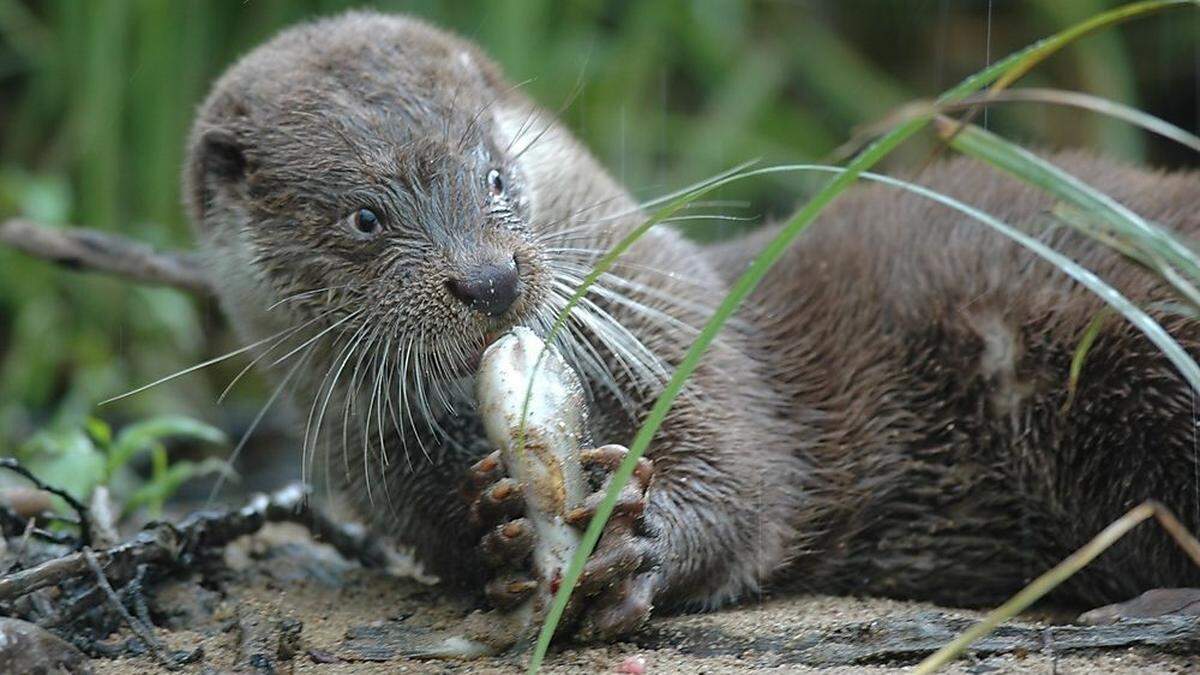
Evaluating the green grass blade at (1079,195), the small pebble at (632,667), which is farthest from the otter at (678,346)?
the green grass blade at (1079,195)

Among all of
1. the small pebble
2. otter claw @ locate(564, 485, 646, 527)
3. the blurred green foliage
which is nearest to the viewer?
the small pebble

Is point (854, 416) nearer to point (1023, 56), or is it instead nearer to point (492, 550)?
point (492, 550)

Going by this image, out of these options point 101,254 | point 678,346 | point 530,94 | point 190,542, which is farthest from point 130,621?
point 530,94

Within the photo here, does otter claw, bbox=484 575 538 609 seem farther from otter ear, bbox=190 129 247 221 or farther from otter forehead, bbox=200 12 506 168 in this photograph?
otter ear, bbox=190 129 247 221

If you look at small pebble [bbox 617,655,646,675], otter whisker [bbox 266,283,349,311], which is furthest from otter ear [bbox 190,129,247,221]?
small pebble [bbox 617,655,646,675]

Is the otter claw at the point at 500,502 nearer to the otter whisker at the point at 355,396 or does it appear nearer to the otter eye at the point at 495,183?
the otter whisker at the point at 355,396

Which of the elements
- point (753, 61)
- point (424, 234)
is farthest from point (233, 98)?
point (753, 61)
